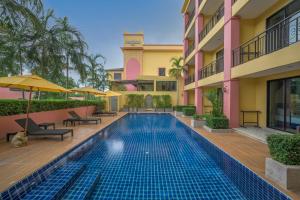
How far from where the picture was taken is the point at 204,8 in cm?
1524

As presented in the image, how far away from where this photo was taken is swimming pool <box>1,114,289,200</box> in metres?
3.93

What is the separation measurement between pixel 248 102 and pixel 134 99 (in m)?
18.2

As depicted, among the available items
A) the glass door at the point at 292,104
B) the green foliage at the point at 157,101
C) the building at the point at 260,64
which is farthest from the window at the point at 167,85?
the glass door at the point at 292,104

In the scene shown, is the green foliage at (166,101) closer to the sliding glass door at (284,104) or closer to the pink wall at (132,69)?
the pink wall at (132,69)

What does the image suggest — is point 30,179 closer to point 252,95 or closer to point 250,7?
point 250,7

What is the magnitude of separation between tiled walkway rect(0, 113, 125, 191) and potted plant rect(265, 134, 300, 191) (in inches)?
215

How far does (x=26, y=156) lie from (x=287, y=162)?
6.72 meters

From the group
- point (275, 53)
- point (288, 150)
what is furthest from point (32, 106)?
point (275, 53)

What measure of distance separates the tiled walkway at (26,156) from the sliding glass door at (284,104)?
9.23 m

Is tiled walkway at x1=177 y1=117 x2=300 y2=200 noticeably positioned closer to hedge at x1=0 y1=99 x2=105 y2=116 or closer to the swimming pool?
the swimming pool

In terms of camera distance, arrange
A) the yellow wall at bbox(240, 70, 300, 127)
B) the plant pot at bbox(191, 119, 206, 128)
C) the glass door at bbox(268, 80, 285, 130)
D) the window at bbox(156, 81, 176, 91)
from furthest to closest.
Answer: the window at bbox(156, 81, 176, 91), the plant pot at bbox(191, 119, 206, 128), the yellow wall at bbox(240, 70, 300, 127), the glass door at bbox(268, 80, 285, 130)

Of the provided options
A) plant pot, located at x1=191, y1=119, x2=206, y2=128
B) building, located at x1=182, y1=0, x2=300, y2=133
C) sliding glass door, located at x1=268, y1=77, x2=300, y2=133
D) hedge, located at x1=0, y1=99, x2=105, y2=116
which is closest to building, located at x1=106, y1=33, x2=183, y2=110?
hedge, located at x1=0, y1=99, x2=105, y2=116

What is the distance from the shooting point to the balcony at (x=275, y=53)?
598 cm

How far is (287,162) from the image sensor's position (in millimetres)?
3846
